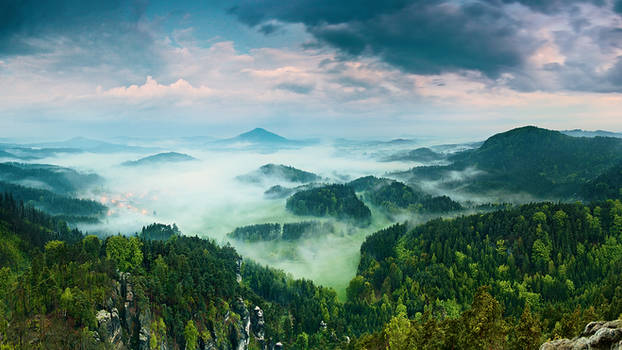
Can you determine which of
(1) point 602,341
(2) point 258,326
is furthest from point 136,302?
(1) point 602,341

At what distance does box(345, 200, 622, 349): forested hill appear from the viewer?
414ft

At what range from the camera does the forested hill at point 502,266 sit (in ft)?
414

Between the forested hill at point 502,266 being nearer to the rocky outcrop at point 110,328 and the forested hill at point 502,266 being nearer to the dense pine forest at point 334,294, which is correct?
the dense pine forest at point 334,294

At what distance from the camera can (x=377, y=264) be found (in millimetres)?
171625

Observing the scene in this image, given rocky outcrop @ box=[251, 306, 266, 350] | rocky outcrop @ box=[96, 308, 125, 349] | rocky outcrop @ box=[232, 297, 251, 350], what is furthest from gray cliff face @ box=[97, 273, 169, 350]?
rocky outcrop @ box=[251, 306, 266, 350]

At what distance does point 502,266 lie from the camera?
14012cm

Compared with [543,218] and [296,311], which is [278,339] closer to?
[296,311]

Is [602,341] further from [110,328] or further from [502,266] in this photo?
[502,266]

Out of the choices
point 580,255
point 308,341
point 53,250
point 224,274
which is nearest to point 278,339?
point 308,341

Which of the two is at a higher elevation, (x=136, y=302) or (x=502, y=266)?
(x=136, y=302)

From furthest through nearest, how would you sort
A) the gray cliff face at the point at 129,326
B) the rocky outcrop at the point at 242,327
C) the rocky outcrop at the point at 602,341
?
the rocky outcrop at the point at 242,327 → the gray cliff face at the point at 129,326 → the rocky outcrop at the point at 602,341

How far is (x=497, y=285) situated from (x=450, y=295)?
1836 centimetres

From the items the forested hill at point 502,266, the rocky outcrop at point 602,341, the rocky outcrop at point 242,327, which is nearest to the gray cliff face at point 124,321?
the rocky outcrop at point 242,327

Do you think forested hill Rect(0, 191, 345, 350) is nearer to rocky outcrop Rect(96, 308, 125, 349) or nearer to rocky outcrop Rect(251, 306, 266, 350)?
rocky outcrop Rect(96, 308, 125, 349)
